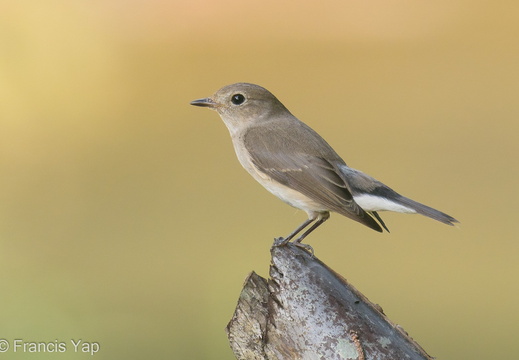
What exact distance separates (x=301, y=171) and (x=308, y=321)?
1109 mm

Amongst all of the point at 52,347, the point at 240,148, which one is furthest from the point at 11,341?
the point at 240,148

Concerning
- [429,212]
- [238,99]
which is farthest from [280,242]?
[238,99]

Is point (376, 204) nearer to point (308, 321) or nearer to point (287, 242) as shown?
point (287, 242)

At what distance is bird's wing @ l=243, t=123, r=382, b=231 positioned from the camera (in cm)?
338

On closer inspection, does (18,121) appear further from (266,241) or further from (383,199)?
(383,199)

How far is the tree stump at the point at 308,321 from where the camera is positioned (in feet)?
8.27

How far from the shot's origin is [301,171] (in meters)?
3.55

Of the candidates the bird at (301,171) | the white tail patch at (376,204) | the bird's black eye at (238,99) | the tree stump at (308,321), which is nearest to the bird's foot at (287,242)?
the bird at (301,171)

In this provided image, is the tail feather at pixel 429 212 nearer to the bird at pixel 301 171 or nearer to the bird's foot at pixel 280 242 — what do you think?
the bird at pixel 301 171

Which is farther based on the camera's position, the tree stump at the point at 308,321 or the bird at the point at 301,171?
the bird at the point at 301,171

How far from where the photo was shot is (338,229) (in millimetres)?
6297

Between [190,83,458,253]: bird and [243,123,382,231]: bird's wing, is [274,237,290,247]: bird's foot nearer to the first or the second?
[190,83,458,253]: bird

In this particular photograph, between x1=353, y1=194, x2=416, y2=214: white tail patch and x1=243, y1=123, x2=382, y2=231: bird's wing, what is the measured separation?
128mm

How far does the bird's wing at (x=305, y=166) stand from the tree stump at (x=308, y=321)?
0.64 metres
